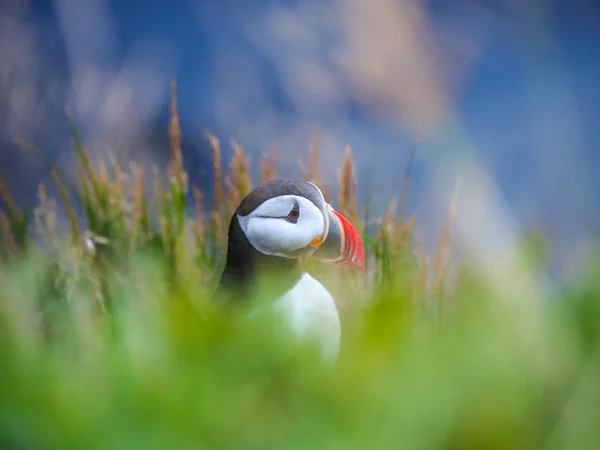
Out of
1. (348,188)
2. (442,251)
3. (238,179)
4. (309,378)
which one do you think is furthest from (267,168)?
(309,378)

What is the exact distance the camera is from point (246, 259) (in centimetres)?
110

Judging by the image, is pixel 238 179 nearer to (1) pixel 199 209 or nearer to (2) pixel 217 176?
(2) pixel 217 176

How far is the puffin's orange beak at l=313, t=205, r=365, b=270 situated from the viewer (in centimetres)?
107

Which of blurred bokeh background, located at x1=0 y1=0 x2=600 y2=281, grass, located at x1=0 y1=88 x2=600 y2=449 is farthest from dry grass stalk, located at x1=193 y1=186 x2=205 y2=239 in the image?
grass, located at x1=0 y1=88 x2=600 y2=449

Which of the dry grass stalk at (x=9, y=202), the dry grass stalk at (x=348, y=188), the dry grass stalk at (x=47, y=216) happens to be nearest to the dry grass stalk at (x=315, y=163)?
the dry grass stalk at (x=348, y=188)

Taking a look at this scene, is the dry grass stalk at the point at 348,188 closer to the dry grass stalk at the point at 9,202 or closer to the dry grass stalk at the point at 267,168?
the dry grass stalk at the point at 267,168

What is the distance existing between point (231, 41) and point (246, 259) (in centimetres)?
69

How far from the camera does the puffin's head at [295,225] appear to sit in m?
1.06

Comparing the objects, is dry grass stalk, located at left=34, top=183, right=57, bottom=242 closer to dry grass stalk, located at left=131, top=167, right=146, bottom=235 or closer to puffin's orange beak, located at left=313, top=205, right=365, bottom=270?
dry grass stalk, located at left=131, top=167, right=146, bottom=235

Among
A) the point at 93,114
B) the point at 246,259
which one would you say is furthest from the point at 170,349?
the point at 93,114

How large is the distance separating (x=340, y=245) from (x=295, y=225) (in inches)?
3.2

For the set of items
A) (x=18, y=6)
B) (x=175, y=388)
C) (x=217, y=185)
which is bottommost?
(x=175, y=388)

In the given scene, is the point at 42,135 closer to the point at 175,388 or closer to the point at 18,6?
the point at 18,6

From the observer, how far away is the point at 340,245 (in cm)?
108
